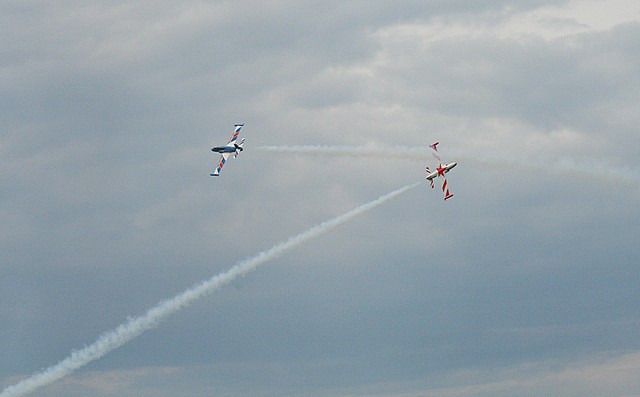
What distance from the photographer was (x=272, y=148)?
19025 cm

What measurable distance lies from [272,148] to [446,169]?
111 ft

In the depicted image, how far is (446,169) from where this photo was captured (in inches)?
7564
